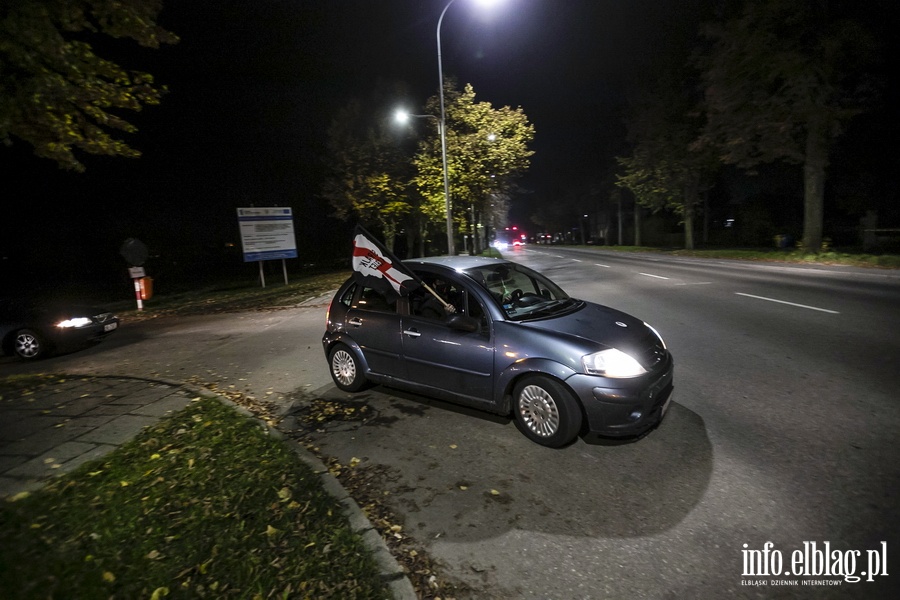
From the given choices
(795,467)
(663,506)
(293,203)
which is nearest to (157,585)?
(663,506)

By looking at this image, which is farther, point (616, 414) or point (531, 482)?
point (616, 414)

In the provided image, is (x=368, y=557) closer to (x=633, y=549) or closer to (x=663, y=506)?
(x=633, y=549)

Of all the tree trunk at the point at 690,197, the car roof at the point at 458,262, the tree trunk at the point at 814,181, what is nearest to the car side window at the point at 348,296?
the car roof at the point at 458,262

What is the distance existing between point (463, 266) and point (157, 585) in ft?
12.5

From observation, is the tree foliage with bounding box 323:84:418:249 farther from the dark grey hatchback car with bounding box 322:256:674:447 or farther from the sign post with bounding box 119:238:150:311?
the dark grey hatchback car with bounding box 322:256:674:447

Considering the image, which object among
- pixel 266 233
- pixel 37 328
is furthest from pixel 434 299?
pixel 266 233

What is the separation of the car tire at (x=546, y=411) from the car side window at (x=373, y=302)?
1864mm

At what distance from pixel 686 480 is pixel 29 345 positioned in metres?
11.6

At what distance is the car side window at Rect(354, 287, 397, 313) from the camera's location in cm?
536

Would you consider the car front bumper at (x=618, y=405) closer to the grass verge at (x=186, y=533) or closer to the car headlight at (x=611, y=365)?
the car headlight at (x=611, y=365)

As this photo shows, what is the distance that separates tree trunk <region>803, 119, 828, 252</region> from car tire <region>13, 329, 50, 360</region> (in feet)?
89.8

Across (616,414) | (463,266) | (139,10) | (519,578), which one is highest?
(139,10)

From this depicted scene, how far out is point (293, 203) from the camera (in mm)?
33469

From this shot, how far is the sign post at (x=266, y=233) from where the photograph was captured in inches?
800
